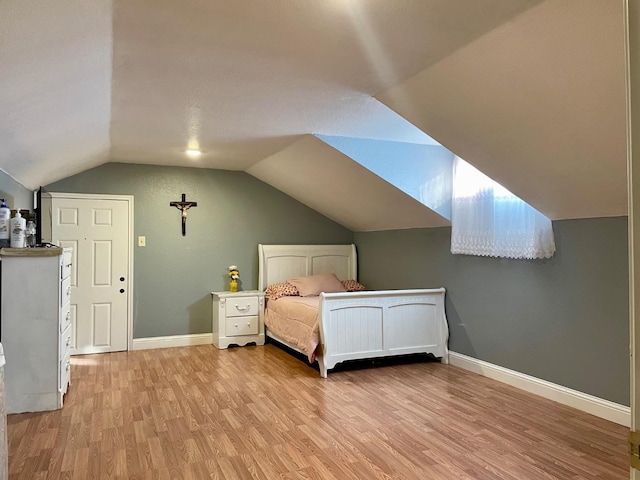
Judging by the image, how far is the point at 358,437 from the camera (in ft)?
10.0

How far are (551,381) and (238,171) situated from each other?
434 cm

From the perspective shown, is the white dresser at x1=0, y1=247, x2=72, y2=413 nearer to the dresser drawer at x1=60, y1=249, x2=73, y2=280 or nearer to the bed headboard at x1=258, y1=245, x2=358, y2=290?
the dresser drawer at x1=60, y1=249, x2=73, y2=280

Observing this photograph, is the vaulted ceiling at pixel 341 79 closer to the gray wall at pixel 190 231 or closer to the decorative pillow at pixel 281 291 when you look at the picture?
the gray wall at pixel 190 231

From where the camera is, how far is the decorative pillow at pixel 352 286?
6.32 meters

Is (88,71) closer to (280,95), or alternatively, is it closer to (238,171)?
(280,95)

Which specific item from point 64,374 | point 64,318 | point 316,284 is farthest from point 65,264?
point 316,284

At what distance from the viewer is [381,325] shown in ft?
15.6

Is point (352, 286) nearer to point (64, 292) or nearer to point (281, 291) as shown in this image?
point (281, 291)

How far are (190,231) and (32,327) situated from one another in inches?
105

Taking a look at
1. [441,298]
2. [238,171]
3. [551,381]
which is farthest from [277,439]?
[238,171]

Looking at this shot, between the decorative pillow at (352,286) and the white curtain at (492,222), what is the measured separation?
1.93 metres

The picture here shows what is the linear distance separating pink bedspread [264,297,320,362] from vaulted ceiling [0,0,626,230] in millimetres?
1808

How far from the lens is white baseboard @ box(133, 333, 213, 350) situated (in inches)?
226

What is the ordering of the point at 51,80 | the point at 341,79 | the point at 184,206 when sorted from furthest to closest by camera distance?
the point at 184,206 → the point at 341,79 → the point at 51,80
